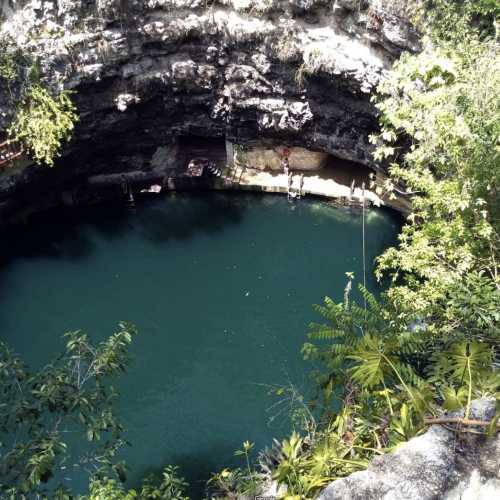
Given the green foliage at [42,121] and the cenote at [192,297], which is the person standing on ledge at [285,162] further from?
the green foliage at [42,121]

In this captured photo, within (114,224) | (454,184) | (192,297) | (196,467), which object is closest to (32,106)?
(114,224)

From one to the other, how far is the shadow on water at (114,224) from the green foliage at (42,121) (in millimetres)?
2774

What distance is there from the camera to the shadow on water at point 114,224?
1616 centimetres

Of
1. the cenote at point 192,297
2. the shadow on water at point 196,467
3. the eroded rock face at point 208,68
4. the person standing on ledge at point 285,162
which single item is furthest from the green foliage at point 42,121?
the shadow on water at point 196,467

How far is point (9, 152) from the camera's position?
1455cm

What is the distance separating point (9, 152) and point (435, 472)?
44.4 feet

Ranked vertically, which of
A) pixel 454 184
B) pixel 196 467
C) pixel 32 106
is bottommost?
pixel 196 467

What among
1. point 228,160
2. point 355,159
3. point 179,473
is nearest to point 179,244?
point 228,160

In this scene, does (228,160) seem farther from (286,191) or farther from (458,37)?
(458,37)

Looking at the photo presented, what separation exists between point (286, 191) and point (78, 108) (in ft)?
22.4

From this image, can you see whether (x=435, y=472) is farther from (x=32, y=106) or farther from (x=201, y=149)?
(x=201, y=149)

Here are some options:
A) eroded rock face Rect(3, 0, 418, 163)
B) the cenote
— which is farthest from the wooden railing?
the cenote

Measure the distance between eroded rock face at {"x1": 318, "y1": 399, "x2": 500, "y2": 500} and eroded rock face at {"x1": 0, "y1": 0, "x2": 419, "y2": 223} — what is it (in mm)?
10418

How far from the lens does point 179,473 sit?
10.9 m
